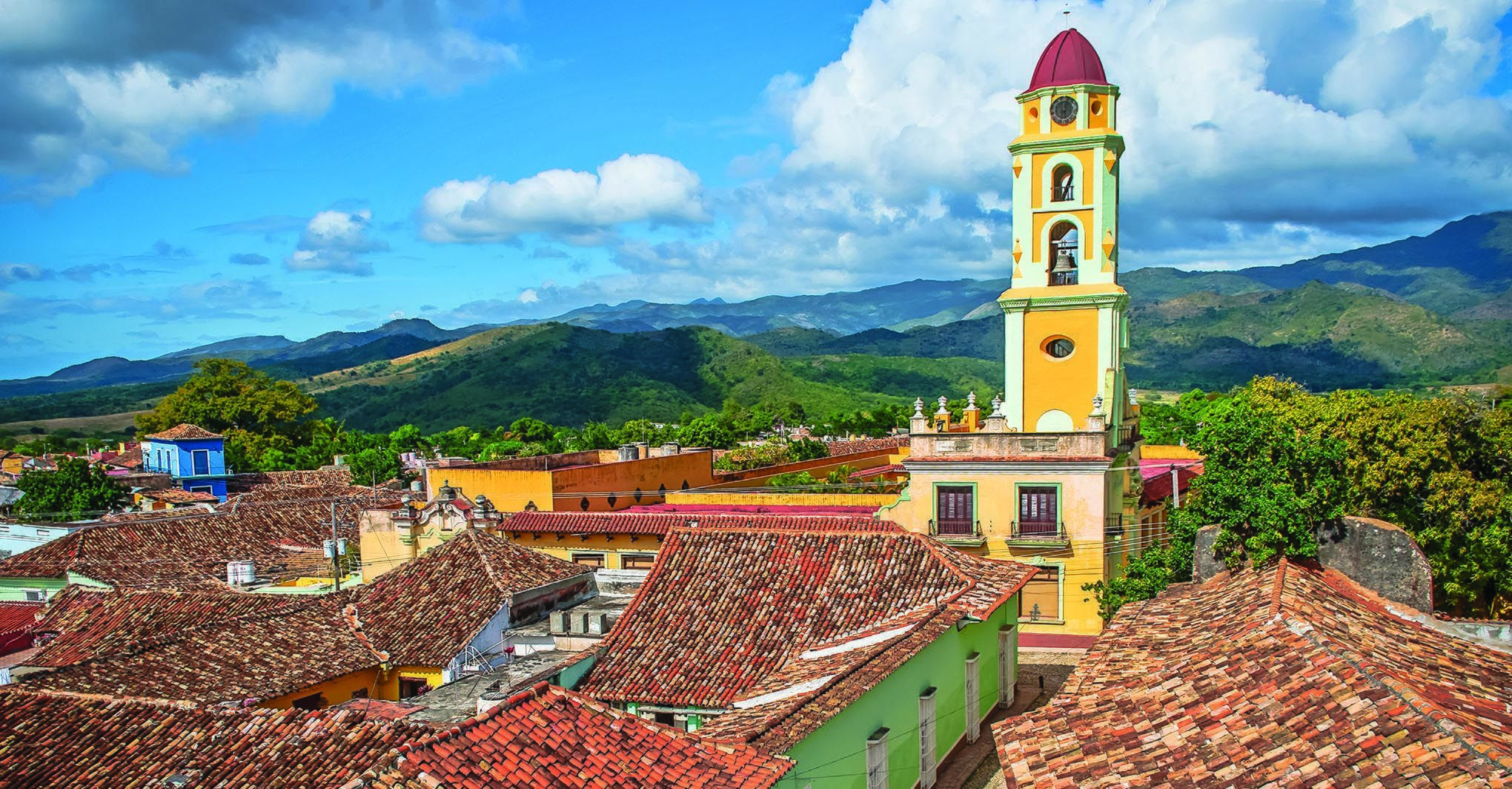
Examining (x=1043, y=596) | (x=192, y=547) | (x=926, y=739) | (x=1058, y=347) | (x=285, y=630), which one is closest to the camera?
(x=926, y=739)

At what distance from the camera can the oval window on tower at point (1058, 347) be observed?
2498 centimetres

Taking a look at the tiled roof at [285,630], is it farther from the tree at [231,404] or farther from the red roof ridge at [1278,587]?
the tree at [231,404]

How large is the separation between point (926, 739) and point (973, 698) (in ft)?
6.84

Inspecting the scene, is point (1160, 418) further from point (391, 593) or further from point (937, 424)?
point (391, 593)

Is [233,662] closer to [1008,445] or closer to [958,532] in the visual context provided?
[958,532]

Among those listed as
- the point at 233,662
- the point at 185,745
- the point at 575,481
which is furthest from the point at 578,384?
the point at 185,745

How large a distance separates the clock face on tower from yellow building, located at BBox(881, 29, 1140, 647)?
0.11 ft

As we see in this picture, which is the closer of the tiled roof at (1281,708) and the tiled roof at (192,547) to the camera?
the tiled roof at (1281,708)

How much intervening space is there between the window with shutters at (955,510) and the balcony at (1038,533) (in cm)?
89

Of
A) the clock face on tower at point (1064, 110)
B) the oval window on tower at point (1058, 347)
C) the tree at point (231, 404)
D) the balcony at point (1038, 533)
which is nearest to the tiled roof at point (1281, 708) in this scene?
the balcony at point (1038, 533)

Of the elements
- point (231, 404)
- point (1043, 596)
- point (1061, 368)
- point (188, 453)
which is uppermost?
point (1061, 368)

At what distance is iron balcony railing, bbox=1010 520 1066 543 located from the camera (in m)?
22.2

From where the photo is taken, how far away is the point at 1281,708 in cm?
772

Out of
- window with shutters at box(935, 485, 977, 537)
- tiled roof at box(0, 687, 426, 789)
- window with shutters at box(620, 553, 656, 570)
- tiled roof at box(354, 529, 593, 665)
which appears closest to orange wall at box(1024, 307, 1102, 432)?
window with shutters at box(935, 485, 977, 537)
